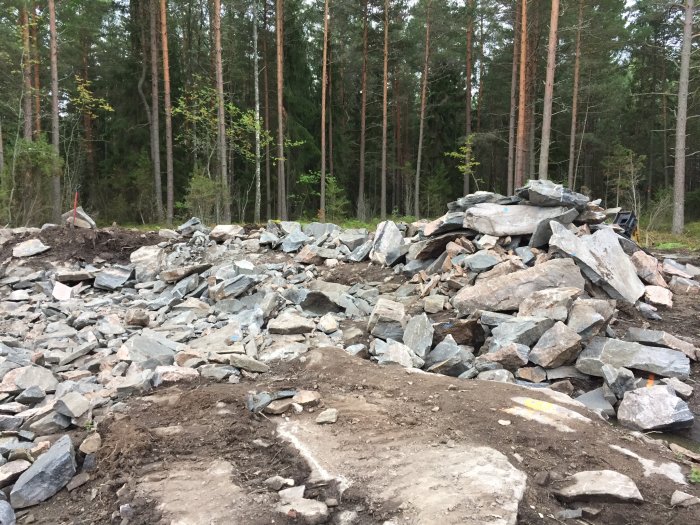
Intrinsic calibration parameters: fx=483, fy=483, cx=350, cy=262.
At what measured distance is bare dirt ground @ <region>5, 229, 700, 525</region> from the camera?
2.47 meters

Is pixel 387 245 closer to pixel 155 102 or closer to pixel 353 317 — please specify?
pixel 353 317

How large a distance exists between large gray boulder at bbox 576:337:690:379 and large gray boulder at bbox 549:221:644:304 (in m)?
1.51

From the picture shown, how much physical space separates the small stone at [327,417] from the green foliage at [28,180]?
12941mm

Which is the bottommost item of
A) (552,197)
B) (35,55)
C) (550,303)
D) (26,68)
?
(550,303)

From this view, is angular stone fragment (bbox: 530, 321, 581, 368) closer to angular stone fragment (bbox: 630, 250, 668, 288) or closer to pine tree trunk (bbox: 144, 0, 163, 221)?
angular stone fragment (bbox: 630, 250, 668, 288)

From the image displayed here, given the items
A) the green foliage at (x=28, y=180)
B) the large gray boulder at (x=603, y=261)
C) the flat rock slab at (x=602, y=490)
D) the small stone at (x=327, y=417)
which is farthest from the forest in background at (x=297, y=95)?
the flat rock slab at (x=602, y=490)

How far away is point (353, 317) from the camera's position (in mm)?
6438

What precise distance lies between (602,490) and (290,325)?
12.4 feet

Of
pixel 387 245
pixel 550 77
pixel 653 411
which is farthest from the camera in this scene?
pixel 550 77

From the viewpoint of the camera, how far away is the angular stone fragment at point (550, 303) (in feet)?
17.9

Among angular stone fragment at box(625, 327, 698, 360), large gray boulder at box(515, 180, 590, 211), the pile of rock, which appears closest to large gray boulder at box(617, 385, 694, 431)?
the pile of rock

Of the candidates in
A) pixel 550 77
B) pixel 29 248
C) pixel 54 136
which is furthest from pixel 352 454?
pixel 54 136

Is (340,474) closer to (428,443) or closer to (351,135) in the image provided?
(428,443)

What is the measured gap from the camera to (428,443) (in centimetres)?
308
